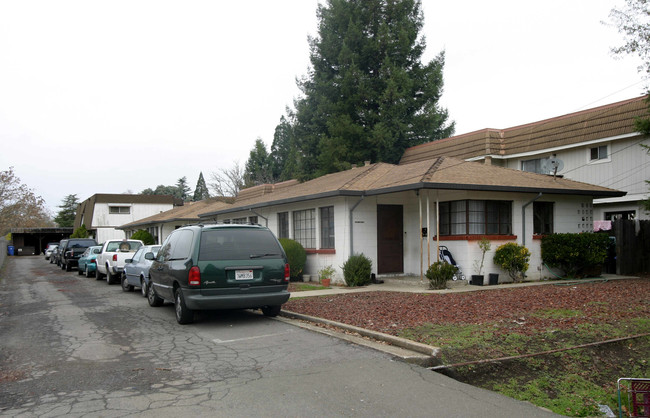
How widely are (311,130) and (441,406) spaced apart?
30.3m

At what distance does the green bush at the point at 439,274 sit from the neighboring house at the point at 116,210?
44.8 metres

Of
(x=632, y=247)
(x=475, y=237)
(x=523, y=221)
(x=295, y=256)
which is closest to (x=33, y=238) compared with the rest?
(x=295, y=256)

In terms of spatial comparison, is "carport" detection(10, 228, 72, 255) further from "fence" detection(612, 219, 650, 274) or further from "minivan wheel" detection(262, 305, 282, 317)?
"fence" detection(612, 219, 650, 274)

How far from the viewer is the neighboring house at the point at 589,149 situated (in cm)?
2022

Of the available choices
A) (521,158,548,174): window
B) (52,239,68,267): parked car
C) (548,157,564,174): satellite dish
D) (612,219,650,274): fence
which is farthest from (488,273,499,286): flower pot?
(52,239,68,267): parked car

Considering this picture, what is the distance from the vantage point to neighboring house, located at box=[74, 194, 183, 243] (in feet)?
173

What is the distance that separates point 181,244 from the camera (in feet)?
32.9

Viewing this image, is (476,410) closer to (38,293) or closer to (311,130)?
(38,293)

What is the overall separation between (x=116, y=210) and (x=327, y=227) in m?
42.9

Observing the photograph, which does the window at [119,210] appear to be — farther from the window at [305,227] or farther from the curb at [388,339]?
the curb at [388,339]

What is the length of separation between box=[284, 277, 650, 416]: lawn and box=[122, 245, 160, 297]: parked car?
4519 millimetres

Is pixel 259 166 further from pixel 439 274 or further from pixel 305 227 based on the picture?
pixel 439 274

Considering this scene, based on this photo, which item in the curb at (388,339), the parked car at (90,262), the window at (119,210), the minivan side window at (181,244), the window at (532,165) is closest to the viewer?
the curb at (388,339)

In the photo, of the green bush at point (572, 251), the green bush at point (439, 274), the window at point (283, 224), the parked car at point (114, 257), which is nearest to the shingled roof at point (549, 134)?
the green bush at point (572, 251)
